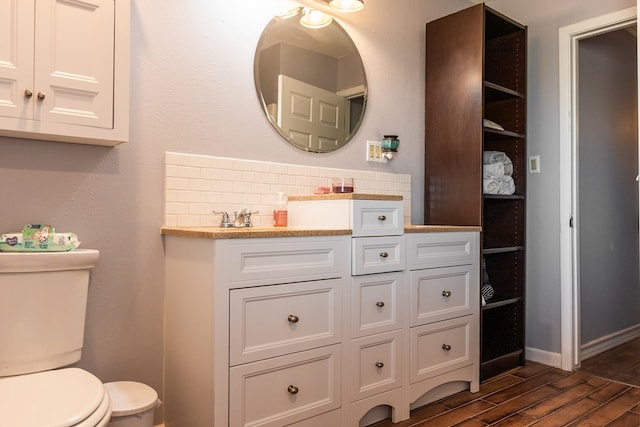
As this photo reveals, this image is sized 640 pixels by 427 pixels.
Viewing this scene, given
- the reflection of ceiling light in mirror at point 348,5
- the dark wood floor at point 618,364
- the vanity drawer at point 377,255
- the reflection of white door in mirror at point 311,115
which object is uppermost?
the reflection of ceiling light in mirror at point 348,5

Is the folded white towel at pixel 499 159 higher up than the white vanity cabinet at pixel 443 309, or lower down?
higher up

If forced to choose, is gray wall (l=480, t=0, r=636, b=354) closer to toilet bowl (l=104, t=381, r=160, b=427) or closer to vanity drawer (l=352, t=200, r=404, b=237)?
vanity drawer (l=352, t=200, r=404, b=237)

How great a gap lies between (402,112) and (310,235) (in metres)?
1.37

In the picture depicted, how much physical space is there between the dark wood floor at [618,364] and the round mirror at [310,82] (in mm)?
2046

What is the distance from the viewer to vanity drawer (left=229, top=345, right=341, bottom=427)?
1.67 m

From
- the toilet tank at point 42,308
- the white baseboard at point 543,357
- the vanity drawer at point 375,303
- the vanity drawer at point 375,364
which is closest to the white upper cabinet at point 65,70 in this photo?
the toilet tank at point 42,308

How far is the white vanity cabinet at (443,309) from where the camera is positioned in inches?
89.2

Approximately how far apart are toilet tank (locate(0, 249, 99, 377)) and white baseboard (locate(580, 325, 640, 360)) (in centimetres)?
296

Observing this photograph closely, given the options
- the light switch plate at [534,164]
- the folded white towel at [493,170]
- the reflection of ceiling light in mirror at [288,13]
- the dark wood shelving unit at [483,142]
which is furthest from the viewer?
the light switch plate at [534,164]

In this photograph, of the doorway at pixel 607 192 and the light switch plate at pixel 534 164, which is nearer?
the light switch plate at pixel 534 164

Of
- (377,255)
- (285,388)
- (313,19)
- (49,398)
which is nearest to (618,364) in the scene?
(377,255)

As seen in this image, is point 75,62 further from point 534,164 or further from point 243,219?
point 534,164

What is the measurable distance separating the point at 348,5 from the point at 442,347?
180 centimetres

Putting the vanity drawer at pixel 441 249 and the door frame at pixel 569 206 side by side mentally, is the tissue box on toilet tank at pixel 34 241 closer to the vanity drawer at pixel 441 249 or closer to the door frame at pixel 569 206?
the vanity drawer at pixel 441 249
